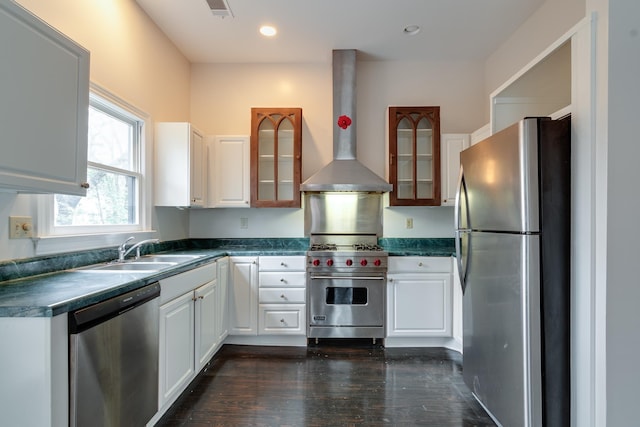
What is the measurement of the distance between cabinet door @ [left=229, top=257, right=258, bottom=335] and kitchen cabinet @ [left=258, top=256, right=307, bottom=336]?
0.06 meters

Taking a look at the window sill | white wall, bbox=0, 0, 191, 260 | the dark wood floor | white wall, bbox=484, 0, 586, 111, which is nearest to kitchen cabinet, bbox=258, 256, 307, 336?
the dark wood floor

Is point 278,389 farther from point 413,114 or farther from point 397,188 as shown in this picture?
point 413,114

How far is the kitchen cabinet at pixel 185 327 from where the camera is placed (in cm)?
181

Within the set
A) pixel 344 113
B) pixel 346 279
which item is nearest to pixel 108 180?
pixel 346 279

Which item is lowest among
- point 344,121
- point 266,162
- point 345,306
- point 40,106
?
point 345,306

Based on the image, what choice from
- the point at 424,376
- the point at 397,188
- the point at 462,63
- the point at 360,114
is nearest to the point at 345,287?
the point at 424,376

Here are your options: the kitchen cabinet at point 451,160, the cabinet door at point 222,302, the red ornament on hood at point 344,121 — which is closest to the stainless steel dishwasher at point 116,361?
the cabinet door at point 222,302

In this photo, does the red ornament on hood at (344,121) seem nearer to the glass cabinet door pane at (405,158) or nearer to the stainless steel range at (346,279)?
the stainless steel range at (346,279)

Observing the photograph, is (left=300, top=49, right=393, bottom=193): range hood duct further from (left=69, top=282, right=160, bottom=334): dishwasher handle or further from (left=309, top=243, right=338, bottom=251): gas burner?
(left=69, top=282, right=160, bottom=334): dishwasher handle

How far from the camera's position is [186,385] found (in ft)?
7.02

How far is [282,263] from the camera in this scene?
2955mm

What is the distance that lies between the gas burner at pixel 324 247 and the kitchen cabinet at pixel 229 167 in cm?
85

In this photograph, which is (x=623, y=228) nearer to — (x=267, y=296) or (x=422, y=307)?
(x=422, y=307)

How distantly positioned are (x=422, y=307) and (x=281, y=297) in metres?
1.35
